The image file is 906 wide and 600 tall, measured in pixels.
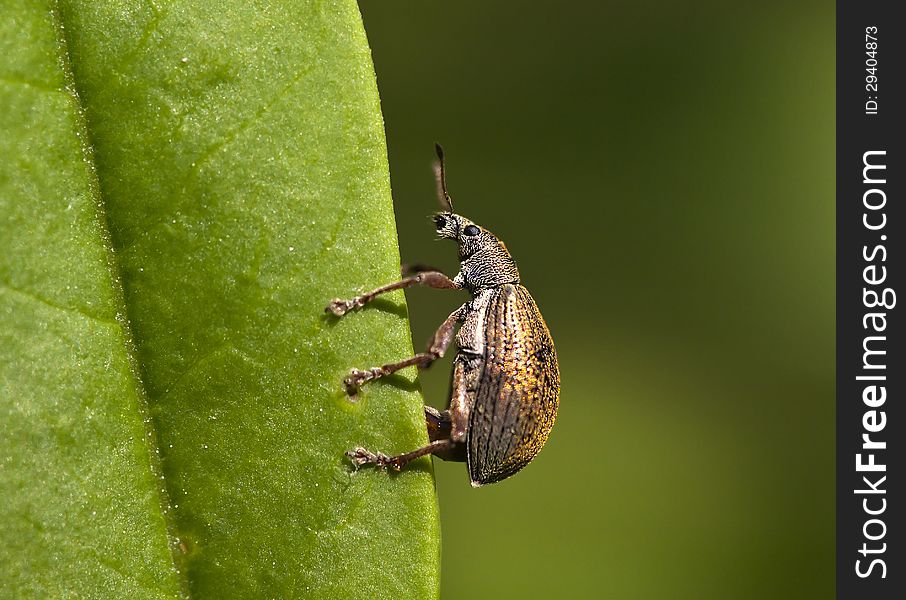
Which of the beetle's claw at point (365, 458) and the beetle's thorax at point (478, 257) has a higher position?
the beetle's thorax at point (478, 257)

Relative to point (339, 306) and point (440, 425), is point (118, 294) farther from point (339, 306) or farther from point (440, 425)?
point (440, 425)

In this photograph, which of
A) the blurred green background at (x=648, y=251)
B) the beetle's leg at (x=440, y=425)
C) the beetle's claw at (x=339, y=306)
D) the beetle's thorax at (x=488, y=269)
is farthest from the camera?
the blurred green background at (x=648, y=251)

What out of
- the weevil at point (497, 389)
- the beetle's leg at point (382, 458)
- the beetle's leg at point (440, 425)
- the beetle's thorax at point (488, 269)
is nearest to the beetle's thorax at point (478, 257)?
the beetle's thorax at point (488, 269)

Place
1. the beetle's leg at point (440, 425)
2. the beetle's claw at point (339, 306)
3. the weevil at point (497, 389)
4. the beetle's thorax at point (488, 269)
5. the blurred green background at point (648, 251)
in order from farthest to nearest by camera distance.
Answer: the blurred green background at point (648, 251) < the beetle's thorax at point (488, 269) < the beetle's leg at point (440, 425) < the weevil at point (497, 389) < the beetle's claw at point (339, 306)

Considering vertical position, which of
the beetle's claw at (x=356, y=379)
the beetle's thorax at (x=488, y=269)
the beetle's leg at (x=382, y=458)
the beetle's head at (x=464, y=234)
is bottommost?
the beetle's leg at (x=382, y=458)

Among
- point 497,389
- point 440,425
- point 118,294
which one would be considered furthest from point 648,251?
point 118,294

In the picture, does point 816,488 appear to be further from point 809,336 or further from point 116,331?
point 116,331

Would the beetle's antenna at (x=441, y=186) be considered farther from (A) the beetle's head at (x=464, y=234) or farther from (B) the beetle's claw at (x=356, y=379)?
(B) the beetle's claw at (x=356, y=379)
